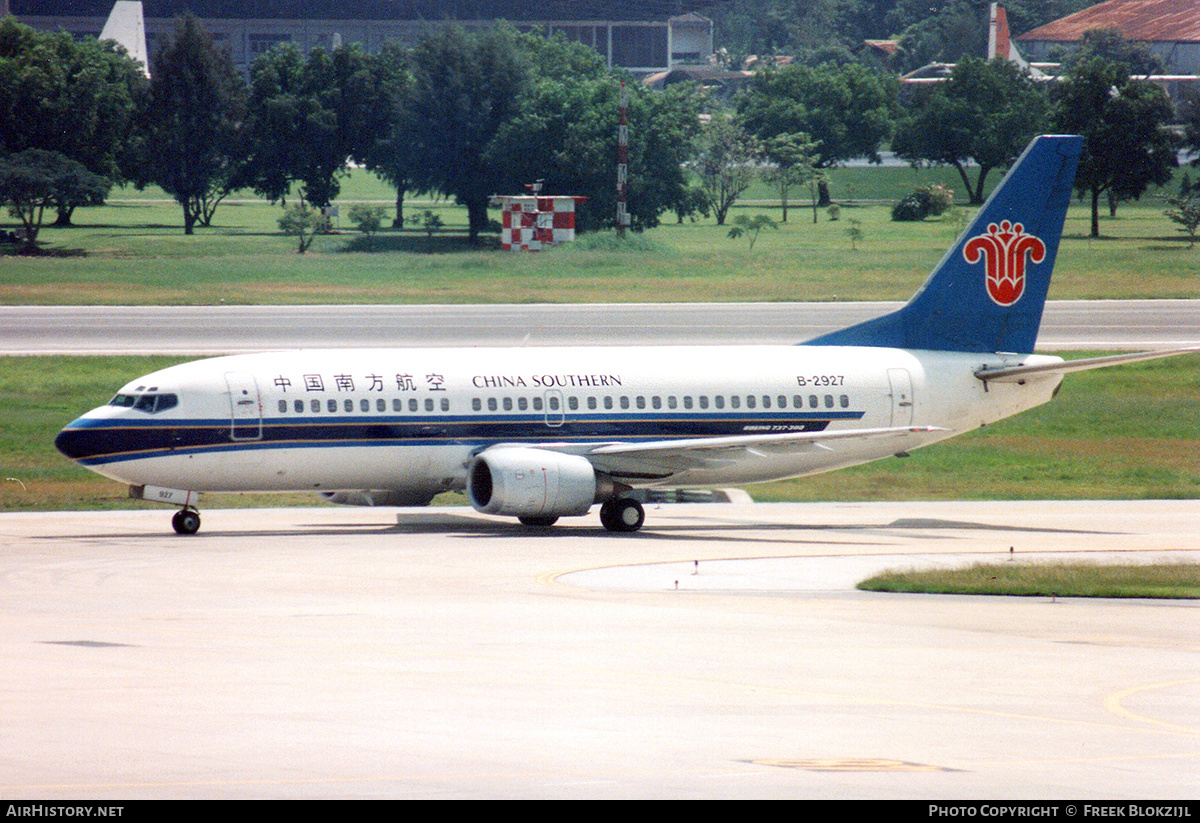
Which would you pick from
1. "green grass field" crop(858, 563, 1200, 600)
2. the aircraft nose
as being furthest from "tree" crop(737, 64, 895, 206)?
"green grass field" crop(858, 563, 1200, 600)

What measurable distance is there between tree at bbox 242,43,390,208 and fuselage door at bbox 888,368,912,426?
104m

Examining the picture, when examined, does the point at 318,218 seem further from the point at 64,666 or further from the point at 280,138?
the point at 64,666

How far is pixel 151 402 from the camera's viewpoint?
37.4m

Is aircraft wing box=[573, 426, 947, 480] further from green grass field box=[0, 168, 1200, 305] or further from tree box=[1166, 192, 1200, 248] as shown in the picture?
tree box=[1166, 192, 1200, 248]

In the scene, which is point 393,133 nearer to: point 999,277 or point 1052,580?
point 999,277

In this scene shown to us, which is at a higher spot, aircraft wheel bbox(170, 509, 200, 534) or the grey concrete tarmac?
the grey concrete tarmac

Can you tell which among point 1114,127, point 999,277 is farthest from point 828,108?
point 999,277

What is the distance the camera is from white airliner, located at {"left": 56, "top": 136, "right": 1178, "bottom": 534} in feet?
124

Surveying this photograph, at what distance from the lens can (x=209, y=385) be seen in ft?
124

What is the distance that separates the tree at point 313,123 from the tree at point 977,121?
4995 centimetres

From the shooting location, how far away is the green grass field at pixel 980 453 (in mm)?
47188

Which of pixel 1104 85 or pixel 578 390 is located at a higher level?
pixel 1104 85
